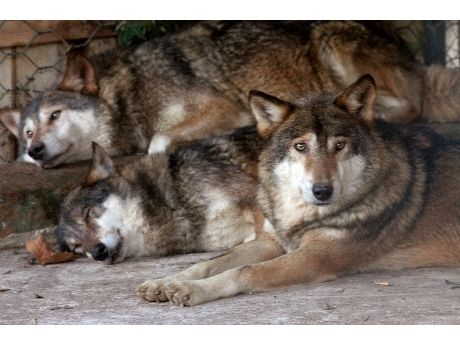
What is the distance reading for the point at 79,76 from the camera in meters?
7.15

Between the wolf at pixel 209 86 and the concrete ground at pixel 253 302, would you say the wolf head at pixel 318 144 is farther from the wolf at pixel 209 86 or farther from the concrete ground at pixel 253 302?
the wolf at pixel 209 86

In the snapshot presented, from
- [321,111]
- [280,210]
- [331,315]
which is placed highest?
[321,111]

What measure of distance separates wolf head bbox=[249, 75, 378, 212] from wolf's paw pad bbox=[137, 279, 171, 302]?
0.88m

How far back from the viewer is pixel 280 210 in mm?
5492

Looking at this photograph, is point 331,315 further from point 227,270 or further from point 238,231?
point 238,231

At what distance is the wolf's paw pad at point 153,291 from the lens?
5.02m

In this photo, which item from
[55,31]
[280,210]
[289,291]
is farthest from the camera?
[55,31]

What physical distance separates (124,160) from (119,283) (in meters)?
1.66

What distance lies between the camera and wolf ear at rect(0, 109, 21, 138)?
286 inches

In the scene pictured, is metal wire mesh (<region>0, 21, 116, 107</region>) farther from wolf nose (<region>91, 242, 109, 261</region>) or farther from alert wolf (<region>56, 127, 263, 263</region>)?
wolf nose (<region>91, 242, 109, 261</region>)

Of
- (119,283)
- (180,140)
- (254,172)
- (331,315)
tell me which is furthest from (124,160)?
(331,315)

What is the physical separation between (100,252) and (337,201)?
1669mm

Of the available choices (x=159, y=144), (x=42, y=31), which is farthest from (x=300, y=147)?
(x=42, y=31)

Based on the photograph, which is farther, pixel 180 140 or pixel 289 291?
pixel 180 140
